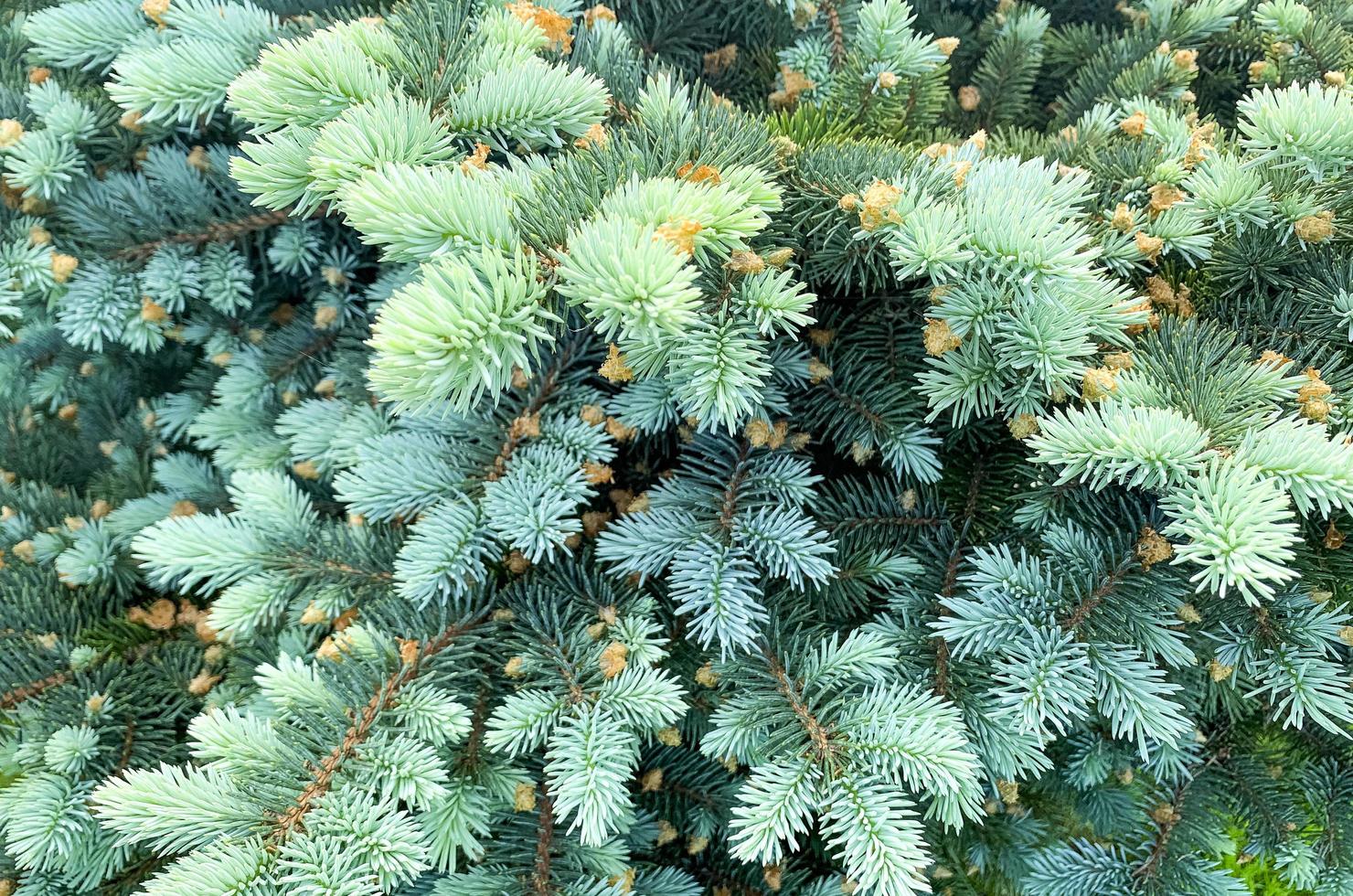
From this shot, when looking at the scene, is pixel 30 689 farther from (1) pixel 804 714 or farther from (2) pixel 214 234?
(1) pixel 804 714

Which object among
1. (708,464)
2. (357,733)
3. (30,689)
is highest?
(708,464)

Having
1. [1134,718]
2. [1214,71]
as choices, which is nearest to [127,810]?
[1134,718]

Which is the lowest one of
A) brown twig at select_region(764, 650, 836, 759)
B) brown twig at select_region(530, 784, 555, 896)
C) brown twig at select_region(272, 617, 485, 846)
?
brown twig at select_region(530, 784, 555, 896)

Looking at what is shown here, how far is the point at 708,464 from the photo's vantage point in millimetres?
912

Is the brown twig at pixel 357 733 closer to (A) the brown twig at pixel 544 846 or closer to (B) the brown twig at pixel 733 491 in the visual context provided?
(A) the brown twig at pixel 544 846

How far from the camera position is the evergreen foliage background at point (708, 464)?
66 centimetres

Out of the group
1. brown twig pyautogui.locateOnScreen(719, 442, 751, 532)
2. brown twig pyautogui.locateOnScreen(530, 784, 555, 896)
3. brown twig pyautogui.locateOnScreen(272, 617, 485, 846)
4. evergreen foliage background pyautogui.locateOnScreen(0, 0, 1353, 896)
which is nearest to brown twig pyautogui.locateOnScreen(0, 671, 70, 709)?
evergreen foliage background pyautogui.locateOnScreen(0, 0, 1353, 896)

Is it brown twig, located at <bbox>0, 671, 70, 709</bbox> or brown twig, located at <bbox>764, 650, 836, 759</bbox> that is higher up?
brown twig, located at <bbox>764, 650, 836, 759</bbox>

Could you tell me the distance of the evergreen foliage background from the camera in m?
0.66

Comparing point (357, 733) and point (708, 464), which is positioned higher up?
point (708, 464)

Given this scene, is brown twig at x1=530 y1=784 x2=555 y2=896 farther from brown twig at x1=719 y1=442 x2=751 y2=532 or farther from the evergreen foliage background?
brown twig at x1=719 y1=442 x2=751 y2=532

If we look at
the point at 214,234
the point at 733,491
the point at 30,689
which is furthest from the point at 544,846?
the point at 214,234

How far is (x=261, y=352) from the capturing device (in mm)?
1256

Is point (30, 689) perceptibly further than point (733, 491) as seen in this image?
Yes
